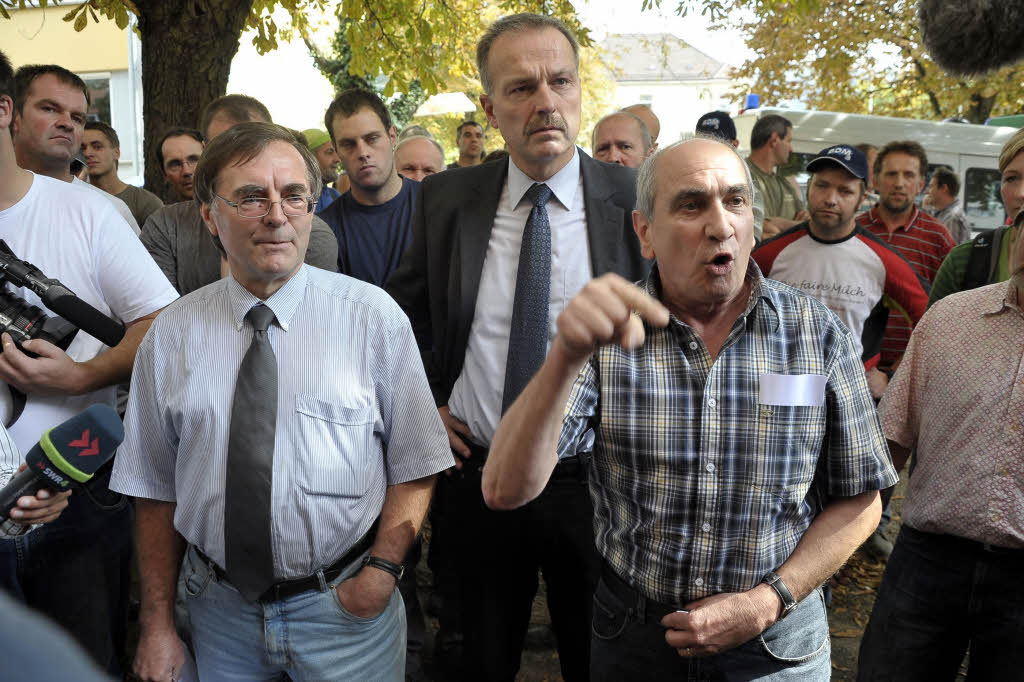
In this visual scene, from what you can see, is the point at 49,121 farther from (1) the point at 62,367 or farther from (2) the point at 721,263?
(2) the point at 721,263

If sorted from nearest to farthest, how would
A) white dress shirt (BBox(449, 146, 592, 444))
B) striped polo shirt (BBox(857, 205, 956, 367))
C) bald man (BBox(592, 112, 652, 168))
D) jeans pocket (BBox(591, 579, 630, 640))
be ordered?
1. jeans pocket (BBox(591, 579, 630, 640))
2. white dress shirt (BBox(449, 146, 592, 444))
3. bald man (BBox(592, 112, 652, 168))
4. striped polo shirt (BBox(857, 205, 956, 367))

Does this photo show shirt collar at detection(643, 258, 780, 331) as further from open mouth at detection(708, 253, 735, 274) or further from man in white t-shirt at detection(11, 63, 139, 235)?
man in white t-shirt at detection(11, 63, 139, 235)

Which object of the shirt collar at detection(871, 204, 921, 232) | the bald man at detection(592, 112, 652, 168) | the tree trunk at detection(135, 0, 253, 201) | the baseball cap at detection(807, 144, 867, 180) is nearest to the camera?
the baseball cap at detection(807, 144, 867, 180)

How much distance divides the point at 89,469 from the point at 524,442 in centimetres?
94

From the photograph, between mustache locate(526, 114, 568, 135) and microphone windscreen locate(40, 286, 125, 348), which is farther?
mustache locate(526, 114, 568, 135)

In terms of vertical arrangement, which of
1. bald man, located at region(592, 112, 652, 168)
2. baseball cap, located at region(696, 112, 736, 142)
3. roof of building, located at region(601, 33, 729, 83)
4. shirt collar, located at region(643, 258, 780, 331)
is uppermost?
roof of building, located at region(601, 33, 729, 83)

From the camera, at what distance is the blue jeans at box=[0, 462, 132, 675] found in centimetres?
250

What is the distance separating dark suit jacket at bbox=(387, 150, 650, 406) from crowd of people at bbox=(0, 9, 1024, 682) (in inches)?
0.4

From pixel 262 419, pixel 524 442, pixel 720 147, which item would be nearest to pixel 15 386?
pixel 262 419

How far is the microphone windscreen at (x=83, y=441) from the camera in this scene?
176 cm

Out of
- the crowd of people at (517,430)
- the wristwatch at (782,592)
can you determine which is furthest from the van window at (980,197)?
the wristwatch at (782,592)

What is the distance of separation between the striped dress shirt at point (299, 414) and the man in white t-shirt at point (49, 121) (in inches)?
64.2

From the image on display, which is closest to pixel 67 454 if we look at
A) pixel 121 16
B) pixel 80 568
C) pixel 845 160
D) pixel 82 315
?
pixel 82 315

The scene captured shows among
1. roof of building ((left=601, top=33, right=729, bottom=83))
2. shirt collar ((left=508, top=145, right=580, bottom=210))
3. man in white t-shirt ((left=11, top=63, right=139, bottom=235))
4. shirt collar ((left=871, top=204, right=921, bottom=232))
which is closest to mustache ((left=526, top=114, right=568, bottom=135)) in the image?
shirt collar ((left=508, top=145, right=580, bottom=210))
